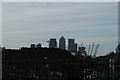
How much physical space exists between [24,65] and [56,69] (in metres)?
0.84

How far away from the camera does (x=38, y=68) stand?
720cm

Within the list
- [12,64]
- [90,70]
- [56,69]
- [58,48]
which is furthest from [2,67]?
[58,48]

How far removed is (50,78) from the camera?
7.07 metres

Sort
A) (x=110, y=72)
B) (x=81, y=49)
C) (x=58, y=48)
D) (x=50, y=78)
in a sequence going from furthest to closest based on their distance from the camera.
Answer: (x=81, y=49) < (x=58, y=48) < (x=50, y=78) < (x=110, y=72)

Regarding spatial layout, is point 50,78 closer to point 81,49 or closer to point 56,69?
point 56,69

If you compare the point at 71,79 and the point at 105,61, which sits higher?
the point at 105,61

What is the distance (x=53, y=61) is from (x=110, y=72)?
5.32ft

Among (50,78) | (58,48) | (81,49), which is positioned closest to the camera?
(50,78)

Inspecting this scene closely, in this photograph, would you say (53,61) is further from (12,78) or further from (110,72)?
(110,72)

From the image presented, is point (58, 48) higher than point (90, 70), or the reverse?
point (58, 48)

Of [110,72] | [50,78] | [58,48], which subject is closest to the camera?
[110,72]

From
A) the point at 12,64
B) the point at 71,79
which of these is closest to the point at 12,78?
the point at 12,64

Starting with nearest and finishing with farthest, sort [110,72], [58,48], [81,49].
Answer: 1. [110,72]
2. [58,48]
3. [81,49]

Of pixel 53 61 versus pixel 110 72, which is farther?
pixel 53 61
